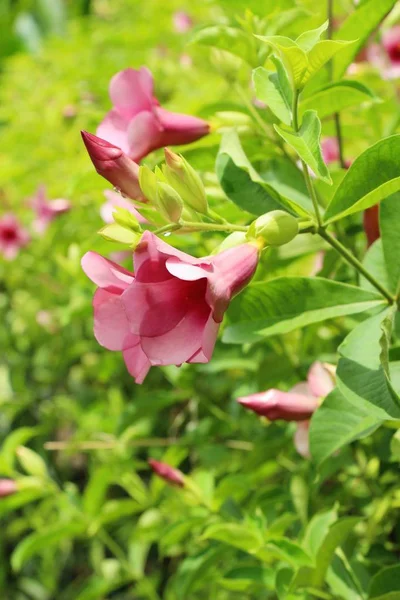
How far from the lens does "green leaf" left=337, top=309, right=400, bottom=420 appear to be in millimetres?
555

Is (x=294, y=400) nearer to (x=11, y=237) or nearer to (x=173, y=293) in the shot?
(x=173, y=293)

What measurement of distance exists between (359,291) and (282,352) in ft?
1.12

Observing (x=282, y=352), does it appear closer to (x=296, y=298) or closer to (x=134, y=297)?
(x=296, y=298)

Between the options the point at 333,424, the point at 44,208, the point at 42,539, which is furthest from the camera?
the point at 44,208

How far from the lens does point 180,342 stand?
55cm

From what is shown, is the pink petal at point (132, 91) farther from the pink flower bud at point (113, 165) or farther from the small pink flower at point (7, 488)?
the small pink flower at point (7, 488)

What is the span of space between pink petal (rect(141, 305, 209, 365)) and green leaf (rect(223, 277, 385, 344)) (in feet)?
0.44

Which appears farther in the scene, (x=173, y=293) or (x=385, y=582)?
(x=385, y=582)

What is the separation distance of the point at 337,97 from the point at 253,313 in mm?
257

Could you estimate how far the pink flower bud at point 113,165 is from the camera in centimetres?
60

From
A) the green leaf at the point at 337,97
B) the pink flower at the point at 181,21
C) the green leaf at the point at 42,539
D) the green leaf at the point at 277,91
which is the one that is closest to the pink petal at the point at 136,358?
the green leaf at the point at 277,91

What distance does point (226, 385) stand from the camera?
1346mm

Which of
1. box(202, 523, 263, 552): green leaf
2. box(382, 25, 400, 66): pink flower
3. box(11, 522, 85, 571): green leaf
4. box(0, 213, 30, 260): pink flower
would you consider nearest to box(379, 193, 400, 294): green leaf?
box(202, 523, 263, 552): green leaf

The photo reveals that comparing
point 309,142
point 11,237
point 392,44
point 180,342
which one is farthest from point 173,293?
point 11,237
